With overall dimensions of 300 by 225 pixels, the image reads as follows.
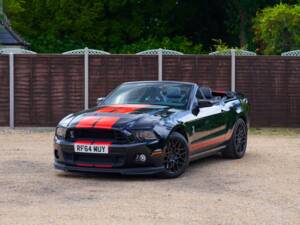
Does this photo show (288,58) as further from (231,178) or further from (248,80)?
(231,178)

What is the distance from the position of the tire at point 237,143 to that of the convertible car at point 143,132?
2.07 ft

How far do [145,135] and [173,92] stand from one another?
1710 millimetres

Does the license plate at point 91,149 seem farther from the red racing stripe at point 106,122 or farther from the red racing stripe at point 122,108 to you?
the red racing stripe at point 122,108

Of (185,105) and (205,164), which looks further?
(205,164)

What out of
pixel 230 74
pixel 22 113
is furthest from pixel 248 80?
pixel 22 113

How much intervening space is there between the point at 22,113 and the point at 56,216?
11820mm

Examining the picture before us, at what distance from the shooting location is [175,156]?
10.8m

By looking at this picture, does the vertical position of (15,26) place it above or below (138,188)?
above

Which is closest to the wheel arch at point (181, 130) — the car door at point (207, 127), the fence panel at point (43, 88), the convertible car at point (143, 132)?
the convertible car at point (143, 132)

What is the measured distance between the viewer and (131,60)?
19.5m

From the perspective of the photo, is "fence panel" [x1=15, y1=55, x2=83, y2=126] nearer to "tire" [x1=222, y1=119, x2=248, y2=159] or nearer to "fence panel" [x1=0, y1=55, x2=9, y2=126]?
"fence panel" [x1=0, y1=55, x2=9, y2=126]

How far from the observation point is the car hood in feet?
33.9

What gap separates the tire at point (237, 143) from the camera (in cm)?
1292

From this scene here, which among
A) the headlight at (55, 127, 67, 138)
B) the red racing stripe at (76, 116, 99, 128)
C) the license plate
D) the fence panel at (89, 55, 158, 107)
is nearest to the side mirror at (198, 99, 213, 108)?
the red racing stripe at (76, 116, 99, 128)
